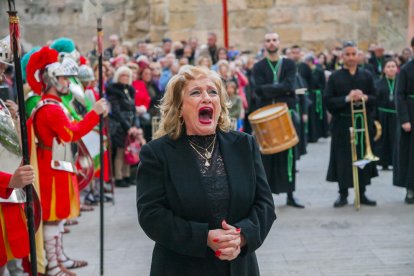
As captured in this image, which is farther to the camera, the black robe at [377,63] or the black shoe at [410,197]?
the black robe at [377,63]

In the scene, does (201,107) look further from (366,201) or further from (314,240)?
(366,201)

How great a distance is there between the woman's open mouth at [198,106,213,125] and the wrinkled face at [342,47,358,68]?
607 cm

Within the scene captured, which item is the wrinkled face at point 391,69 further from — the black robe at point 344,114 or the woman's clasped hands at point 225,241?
the woman's clasped hands at point 225,241

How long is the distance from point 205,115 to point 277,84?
6.18m

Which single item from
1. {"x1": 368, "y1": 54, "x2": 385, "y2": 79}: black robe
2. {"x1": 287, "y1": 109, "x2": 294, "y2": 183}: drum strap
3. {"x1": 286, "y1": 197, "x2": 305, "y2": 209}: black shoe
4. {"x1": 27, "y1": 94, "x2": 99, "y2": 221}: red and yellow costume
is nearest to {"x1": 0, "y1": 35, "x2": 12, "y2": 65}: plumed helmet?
{"x1": 27, "y1": 94, "x2": 99, "y2": 221}: red and yellow costume

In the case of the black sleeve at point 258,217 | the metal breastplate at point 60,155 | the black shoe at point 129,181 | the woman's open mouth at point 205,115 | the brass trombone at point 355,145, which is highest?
the woman's open mouth at point 205,115

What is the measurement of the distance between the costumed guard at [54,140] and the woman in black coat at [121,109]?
468 centimetres

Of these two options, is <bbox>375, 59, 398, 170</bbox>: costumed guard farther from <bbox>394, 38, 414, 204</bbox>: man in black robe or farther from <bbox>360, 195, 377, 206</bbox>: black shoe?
<bbox>360, 195, 377, 206</bbox>: black shoe

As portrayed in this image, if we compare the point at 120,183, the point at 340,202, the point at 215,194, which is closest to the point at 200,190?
the point at 215,194

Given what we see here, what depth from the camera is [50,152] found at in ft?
22.5

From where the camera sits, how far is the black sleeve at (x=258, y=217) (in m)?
3.96

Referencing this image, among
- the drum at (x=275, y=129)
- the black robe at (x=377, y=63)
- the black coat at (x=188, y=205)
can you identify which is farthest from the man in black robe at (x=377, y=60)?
the black coat at (x=188, y=205)

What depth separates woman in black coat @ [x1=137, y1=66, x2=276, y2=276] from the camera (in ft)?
12.8

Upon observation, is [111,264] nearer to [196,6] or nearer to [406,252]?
[406,252]
